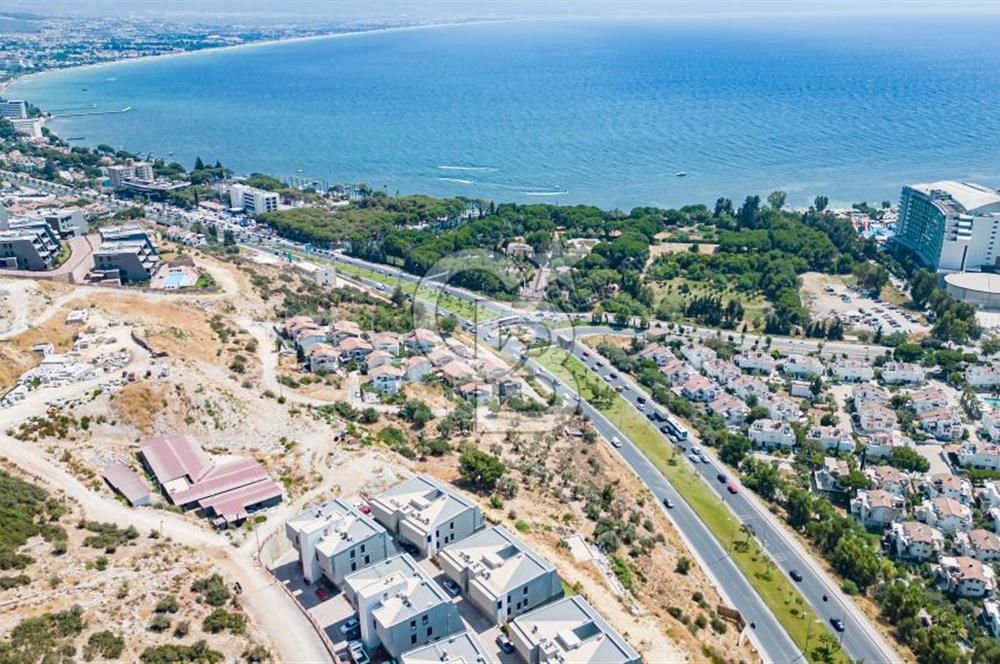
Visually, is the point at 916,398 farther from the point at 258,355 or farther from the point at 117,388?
the point at 117,388

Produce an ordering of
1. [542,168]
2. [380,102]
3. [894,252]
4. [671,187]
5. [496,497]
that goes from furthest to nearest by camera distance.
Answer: [380,102] < [542,168] < [671,187] < [894,252] < [496,497]

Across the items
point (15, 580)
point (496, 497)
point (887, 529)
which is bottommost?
point (887, 529)

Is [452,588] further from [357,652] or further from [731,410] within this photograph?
[731,410]

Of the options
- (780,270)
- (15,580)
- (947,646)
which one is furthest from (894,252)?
(15,580)

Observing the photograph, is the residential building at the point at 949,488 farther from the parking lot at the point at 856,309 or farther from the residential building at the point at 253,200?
the residential building at the point at 253,200

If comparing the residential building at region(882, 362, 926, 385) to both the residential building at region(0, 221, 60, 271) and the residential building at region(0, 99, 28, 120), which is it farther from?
the residential building at region(0, 99, 28, 120)

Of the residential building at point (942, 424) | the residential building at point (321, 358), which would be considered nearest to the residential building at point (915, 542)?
the residential building at point (942, 424)
